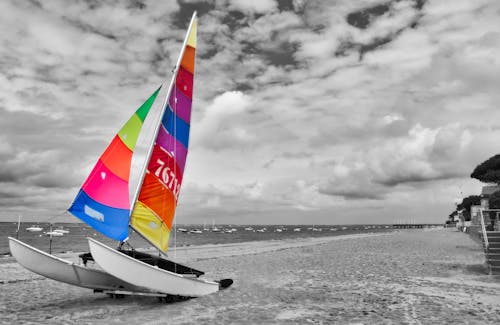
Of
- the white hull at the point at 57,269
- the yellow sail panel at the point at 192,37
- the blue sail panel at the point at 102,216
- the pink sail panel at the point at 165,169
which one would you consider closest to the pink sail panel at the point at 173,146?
the pink sail panel at the point at 165,169

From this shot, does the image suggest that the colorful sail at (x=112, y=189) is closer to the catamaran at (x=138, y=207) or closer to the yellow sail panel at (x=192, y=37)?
the catamaran at (x=138, y=207)

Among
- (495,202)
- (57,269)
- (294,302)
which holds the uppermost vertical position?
(495,202)

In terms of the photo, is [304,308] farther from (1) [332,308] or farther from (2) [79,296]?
(2) [79,296]

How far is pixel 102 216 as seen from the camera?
37.7ft

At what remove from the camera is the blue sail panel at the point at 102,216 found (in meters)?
11.3

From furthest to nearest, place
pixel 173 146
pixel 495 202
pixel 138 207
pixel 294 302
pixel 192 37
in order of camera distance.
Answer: pixel 495 202 → pixel 192 37 → pixel 173 146 → pixel 294 302 → pixel 138 207

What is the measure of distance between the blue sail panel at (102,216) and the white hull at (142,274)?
0.85 meters

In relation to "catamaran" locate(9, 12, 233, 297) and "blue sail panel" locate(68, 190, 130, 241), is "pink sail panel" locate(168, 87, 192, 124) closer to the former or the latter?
"catamaran" locate(9, 12, 233, 297)

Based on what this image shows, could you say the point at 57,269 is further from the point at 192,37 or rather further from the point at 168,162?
the point at 192,37

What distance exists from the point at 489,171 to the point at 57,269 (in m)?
56.9

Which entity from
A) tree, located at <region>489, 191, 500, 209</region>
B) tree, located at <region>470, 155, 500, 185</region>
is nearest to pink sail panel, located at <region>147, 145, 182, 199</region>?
tree, located at <region>489, 191, 500, 209</region>

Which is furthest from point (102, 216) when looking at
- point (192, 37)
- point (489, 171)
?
point (489, 171)

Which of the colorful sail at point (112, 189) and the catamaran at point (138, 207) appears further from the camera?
the colorful sail at point (112, 189)

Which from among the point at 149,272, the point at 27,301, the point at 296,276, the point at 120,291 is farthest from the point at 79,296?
the point at 296,276
